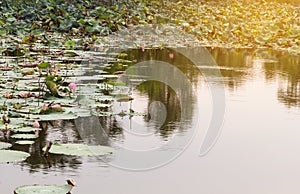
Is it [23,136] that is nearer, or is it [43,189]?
[43,189]

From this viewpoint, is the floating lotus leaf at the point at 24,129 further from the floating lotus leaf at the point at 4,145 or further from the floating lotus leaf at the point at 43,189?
the floating lotus leaf at the point at 43,189

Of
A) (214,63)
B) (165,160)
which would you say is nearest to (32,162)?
(165,160)

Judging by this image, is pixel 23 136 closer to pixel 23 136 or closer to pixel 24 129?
pixel 23 136

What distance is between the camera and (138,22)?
15062 millimetres

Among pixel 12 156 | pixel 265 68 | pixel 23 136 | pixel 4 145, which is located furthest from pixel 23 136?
pixel 265 68

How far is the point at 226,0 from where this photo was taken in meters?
21.0

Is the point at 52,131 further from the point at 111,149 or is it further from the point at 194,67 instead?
the point at 194,67

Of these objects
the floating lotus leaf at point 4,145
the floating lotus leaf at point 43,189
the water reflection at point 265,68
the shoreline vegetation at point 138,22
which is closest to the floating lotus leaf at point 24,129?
the floating lotus leaf at point 4,145

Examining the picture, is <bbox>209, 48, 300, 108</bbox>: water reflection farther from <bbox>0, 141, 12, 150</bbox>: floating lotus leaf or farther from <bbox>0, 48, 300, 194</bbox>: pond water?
<bbox>0, 141, 12, 150</bbox>: floating lotus leaf

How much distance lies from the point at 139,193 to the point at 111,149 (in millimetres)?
786

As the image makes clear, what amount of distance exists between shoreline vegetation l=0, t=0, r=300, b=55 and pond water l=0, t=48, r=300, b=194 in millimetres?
4890

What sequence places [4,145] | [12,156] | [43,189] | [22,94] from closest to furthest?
[43,189], [12,156], [4,145], [22,94]

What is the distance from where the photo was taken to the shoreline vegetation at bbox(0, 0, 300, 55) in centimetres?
1262

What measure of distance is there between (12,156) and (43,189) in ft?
2.24
